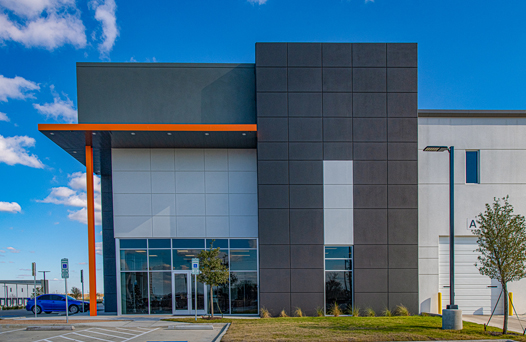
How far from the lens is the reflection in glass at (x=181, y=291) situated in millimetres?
17062

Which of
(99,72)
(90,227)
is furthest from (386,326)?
(99,72)

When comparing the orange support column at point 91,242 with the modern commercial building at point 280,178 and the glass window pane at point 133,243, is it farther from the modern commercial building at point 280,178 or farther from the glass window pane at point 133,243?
the glass window pane at point 133,243

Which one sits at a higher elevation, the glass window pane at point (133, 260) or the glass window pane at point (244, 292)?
the glass window pane at point (133, 260)

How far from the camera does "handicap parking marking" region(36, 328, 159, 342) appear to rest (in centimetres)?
1159

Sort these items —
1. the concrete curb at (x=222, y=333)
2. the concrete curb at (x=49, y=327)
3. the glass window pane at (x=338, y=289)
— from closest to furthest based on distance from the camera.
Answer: the concrete curb at (x=222, y=333) → the concrete curb at (x=49, y=327) → the glass window pane at (x=338, y=289)

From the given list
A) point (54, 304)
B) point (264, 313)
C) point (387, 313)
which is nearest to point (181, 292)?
point (264, 313)

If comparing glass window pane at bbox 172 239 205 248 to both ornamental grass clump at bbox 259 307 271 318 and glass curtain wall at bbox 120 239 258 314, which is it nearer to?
glass curtain wall at bbox 120 239 258 314

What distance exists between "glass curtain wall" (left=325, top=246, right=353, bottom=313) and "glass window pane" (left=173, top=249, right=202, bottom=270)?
6.74m

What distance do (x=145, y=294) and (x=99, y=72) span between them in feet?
38.4

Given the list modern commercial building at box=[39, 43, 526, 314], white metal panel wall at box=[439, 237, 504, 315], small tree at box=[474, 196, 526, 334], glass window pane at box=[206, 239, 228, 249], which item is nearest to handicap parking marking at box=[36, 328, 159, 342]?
modern commercial building at box=[39, 43, 526, 314]

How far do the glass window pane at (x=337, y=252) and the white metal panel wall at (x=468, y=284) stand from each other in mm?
4809

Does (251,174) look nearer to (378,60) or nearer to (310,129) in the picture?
(310,129)

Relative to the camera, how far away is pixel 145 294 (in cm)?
1709

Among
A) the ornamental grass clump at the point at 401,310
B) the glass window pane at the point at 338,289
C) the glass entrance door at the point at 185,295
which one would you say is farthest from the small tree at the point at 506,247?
the glass entrance door at the point at 185,295
